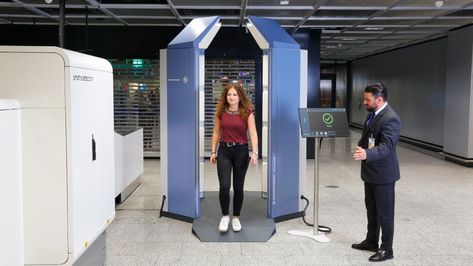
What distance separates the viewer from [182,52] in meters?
5.28

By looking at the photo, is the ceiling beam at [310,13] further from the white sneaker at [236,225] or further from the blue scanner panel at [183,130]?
the white sneaker at [236,225]

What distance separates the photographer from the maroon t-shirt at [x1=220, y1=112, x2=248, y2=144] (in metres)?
4.84

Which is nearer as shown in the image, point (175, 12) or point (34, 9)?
point (34, 9)

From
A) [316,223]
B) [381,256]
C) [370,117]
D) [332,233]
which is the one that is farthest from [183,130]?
[381,256]

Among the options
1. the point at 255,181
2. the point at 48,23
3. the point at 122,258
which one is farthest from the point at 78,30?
the point at 122,258

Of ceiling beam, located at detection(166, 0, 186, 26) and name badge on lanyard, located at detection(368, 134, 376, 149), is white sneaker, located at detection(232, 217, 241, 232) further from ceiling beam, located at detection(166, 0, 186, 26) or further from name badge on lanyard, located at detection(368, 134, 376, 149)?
ceiling beam, located at detection(166, 0, 186, 26)

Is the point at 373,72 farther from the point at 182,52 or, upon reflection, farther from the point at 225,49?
the point at 182,52

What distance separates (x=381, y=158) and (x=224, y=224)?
1.75 metres

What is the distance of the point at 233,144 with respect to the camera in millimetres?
4832

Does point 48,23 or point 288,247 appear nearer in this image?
point 288,247

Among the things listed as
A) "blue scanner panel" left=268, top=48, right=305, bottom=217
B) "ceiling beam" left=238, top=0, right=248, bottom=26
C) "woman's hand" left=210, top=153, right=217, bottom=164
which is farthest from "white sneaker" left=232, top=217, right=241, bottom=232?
"ceiling beam" left=238, top=0, right=248, bottom=26

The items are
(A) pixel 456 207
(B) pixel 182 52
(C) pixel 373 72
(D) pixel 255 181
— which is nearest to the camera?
(B) pixel 182 52

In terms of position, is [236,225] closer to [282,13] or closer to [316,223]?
[316,223]

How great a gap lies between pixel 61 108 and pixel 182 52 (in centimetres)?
282
